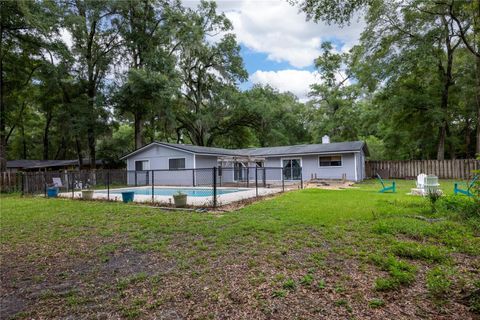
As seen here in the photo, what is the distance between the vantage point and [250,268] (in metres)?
3.60

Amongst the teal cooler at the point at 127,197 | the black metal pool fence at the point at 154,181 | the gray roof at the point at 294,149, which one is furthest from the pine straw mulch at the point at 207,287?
the gray roof at the point at 294,149

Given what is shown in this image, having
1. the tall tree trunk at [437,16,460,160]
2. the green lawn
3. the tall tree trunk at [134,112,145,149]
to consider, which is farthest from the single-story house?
the green lawn

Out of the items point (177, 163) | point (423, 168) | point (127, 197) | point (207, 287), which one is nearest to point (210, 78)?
point (177, 163)

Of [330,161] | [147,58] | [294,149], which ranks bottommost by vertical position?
[330,161]

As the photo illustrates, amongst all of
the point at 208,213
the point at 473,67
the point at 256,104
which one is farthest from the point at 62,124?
the point at 473,67

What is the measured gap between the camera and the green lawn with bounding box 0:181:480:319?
270 cm

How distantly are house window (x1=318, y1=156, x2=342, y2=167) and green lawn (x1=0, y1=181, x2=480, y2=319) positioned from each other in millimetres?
12927

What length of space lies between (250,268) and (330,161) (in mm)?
17041

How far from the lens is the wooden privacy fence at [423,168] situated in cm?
1727

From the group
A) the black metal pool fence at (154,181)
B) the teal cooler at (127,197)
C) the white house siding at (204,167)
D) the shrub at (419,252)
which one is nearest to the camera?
the shrub at (419,252)

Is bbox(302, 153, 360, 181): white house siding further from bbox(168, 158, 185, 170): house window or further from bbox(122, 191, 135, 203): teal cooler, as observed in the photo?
bbox(122, 191, 135, 203): teal cooler

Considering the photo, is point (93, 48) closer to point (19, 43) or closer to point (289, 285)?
point (19, 43)

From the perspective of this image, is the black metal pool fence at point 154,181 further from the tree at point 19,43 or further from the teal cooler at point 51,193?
the tree at point 19,43

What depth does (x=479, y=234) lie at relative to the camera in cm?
453
